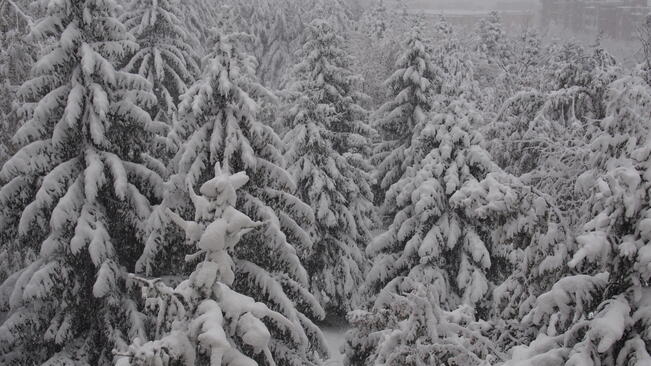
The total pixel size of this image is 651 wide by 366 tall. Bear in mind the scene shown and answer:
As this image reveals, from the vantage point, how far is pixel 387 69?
115 ft

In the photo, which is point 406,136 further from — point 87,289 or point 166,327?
point 166,327

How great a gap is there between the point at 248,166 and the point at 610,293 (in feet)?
24.2

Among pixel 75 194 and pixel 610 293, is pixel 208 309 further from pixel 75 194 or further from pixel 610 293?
pixel 75 194

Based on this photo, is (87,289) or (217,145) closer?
(217,145)

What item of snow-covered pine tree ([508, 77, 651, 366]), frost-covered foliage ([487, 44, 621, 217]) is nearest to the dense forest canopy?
snow-covered pine tree ([508, 77, 651, 366])

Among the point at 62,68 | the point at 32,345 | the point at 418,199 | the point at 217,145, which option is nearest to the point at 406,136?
the point at 418,199

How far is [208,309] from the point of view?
5.17m

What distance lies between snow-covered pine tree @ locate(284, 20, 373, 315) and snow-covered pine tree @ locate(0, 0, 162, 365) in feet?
23.7

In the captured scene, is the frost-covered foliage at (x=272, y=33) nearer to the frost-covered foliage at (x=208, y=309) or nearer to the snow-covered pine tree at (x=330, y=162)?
the snow-covered pine tree at (x=330, y=162)

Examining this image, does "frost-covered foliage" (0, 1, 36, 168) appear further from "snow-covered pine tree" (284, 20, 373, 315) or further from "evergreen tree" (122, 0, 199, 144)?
"snow-covered pine tree" (284, 20, 373, 315)

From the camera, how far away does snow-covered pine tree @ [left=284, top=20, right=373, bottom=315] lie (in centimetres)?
1842

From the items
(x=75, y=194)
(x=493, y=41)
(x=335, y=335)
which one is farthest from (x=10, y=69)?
(x=493, y=41)

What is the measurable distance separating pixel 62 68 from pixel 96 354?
643 centimetres

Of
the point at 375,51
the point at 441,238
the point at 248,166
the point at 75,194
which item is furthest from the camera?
the point at 375,51
